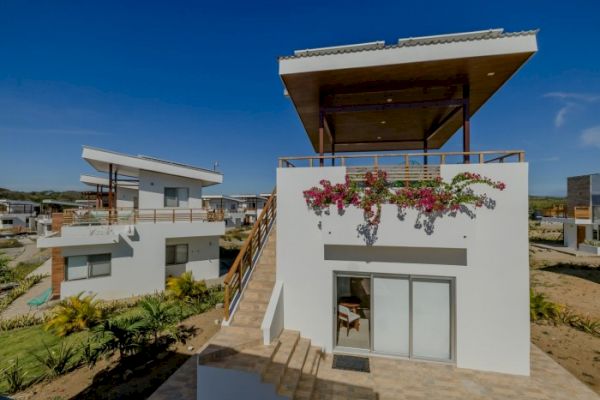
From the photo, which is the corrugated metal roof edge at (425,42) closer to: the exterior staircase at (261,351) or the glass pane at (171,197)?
the exterior staircase at (261,351)

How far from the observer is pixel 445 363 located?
23.3ft

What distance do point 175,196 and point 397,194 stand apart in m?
15.9

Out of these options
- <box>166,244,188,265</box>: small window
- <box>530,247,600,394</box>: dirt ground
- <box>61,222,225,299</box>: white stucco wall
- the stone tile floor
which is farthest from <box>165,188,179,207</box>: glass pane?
<box>530,247,600,394</box>: dirt ground

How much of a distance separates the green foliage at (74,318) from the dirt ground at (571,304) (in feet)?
50.4

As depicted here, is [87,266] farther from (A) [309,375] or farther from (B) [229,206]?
(B) [229,206]

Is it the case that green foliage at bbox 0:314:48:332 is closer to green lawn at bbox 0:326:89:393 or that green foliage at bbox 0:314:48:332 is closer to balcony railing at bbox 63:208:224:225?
green lawn at bbox 0:326:89:393

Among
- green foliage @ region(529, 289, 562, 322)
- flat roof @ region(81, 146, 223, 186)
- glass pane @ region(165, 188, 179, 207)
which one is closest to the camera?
green foliage @ region(529, 289, 562, 322)

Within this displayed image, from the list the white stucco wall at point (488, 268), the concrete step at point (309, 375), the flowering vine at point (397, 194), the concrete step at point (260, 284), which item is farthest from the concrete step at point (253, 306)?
the flowering vine at point (397, 194)

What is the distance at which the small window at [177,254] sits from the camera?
17.4 metres

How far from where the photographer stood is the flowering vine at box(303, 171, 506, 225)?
6.90 m

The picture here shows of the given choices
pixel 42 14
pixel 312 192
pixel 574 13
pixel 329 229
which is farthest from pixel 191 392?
pixel 574 13

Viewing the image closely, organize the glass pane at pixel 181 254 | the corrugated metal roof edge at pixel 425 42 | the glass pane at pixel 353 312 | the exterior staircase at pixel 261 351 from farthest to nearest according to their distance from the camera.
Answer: the glass pane at pixel 181 254, the glass pane at pixel 353 312, the corrugated metal roof edge at pixel 425 42, the exterior staircase at pixel 261 351

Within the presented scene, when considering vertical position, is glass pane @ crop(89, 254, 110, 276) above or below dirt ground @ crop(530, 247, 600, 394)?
above

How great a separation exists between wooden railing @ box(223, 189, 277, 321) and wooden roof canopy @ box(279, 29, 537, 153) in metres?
3.60
